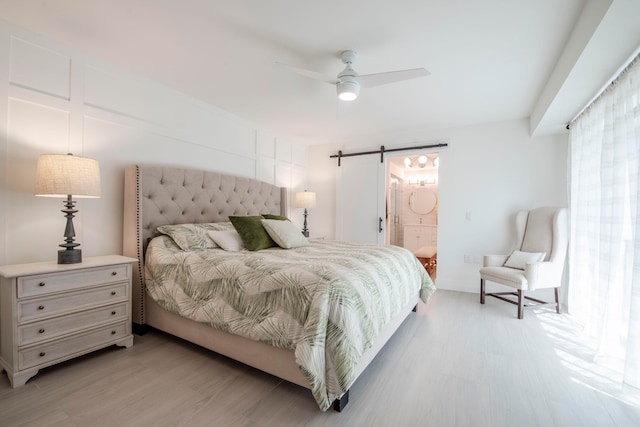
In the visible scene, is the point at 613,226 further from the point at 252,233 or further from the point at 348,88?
the point at 252,233

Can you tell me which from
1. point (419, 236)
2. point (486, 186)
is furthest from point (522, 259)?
point (419, 236)

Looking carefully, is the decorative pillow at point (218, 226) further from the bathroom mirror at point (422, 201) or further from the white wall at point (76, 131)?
the bathroom mirror at point (422, 201)

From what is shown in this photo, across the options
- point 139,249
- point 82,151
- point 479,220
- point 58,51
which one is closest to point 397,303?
point 139,249

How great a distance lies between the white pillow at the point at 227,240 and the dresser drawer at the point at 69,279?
745 mm

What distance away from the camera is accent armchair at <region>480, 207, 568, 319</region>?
118 inches

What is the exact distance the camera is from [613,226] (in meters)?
2.11

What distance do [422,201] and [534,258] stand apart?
3589mm

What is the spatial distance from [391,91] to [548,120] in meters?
1.83

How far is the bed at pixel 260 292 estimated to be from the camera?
1.46 m

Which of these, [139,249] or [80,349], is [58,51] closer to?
[139,249]

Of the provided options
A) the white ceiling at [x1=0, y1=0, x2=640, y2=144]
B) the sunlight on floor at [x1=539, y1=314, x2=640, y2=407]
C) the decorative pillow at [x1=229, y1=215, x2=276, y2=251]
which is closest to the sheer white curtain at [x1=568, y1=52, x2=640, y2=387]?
the sunlight on floor at [x1=539, y1=314, x2=640, y2=407]

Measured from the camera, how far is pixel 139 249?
8.20ft

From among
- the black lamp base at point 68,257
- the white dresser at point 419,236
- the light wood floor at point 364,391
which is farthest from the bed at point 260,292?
the white dresser at point 419,236

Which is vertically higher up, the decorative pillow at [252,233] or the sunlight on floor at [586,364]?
the decorative pillow at [252,233]
